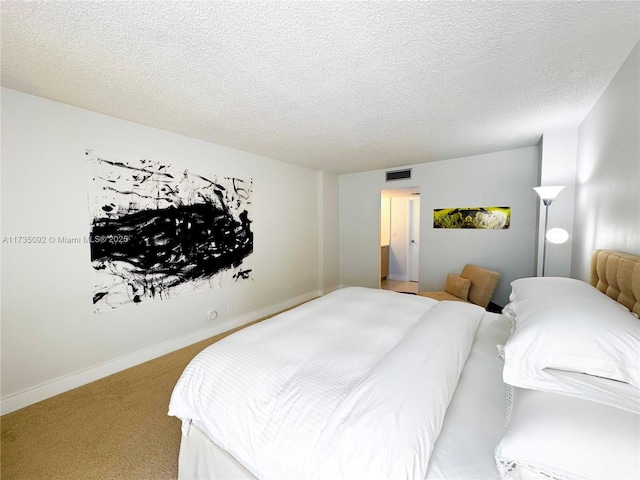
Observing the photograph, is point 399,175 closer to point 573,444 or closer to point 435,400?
point 435,400

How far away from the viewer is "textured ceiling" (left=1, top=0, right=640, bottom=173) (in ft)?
4.25

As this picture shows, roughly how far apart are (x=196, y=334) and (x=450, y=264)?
12.8 feet

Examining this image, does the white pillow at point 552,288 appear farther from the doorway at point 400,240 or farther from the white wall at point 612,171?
the doorway at point 400,240

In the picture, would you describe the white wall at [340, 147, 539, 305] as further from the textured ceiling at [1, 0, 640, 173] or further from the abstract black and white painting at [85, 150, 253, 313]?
the abstract black and white painting at [85, 150, 253, 313]

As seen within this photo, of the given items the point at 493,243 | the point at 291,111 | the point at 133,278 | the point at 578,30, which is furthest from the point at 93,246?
the point at 493,243

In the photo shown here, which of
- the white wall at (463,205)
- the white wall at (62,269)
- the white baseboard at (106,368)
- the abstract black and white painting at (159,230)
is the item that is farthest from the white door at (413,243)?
the white wall at (62,269)

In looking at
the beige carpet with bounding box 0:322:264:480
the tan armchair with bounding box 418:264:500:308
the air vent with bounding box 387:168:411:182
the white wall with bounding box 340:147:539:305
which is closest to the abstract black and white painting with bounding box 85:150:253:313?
the beige carpet with bounding box 0:322:264:480

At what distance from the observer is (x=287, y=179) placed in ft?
14.2

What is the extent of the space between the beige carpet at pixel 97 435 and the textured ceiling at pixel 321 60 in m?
2.50

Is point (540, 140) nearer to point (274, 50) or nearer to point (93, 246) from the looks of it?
point (274, 50)

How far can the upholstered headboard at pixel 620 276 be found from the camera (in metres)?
1.31

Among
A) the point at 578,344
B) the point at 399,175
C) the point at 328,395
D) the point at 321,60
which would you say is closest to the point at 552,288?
the point at 578,344

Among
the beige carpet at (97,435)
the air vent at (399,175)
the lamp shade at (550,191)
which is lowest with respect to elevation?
the beige carpet at (97,435)

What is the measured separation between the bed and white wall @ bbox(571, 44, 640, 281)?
1.00ft
